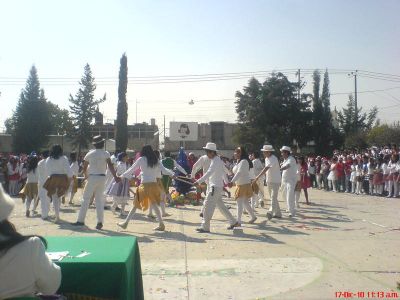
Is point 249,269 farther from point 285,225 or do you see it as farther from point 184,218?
point 184,218

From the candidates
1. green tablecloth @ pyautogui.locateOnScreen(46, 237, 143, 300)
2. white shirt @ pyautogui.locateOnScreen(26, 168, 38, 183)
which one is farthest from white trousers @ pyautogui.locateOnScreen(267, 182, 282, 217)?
green tablecloth @ pyautogui.locateOnScreen(46, 237, 143, 300)

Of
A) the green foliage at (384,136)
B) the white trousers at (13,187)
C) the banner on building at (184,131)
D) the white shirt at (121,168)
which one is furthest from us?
the green foliage at (384,136)

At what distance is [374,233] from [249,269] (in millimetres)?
4344

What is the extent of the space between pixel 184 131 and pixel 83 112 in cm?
3615

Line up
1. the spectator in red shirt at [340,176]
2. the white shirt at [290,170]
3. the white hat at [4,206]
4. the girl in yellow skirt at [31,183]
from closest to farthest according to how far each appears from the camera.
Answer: the white hat at [4,206], the white shirt at [290,170], the girl in yellow skirt at [31,183], the spectator in red shirt at [340,176]

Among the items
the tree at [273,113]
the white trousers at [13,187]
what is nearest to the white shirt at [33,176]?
the white trousers at [13,187]

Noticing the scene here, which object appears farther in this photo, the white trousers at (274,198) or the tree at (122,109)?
the tree at (122,109)

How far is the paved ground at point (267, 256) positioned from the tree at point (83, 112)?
1976 inches

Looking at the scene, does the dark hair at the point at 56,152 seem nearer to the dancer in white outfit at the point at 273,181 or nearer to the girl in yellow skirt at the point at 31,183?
the girl in yellow skirt at the point at 31,183

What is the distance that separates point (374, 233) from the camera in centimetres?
990

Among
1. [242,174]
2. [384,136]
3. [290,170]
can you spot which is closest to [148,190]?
[242,174]

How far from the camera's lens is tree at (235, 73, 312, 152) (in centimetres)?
4275

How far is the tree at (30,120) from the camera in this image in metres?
64.2

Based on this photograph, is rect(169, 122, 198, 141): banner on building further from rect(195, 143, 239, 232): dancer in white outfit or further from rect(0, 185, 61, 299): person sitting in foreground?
rect(0, 185, 61, 299): person sitting in foreground
